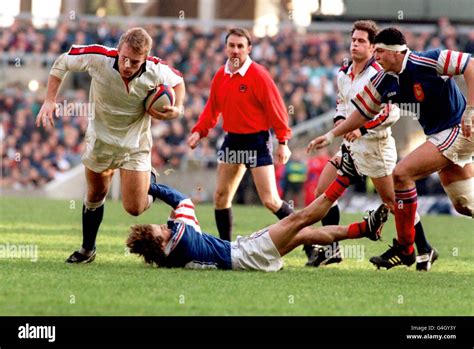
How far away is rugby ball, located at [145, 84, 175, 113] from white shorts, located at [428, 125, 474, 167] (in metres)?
2.26

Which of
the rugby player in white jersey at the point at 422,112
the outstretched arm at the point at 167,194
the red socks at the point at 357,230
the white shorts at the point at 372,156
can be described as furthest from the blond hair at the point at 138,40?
the white shorts at the point at 372,156

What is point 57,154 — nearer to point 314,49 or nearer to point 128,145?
point 314,49

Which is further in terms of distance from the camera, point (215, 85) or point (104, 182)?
point (215, 85)

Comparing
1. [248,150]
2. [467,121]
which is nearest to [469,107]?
[467,121]

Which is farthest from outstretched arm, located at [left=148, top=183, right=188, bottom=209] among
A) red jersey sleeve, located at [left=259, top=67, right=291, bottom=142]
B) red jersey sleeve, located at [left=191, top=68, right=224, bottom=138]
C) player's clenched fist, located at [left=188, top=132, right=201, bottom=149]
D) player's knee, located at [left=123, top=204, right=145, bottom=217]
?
red jersey sleeve, located at [left=259, top=67, right=291, bottom=142]

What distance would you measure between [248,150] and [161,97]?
1762mm

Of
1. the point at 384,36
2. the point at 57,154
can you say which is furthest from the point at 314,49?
the point at 384,36

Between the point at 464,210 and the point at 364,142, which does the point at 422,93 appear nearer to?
the point at 464,210

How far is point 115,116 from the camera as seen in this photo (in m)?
9.86

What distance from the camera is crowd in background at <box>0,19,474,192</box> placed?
25828 mm

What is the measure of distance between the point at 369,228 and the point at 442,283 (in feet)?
2.51
